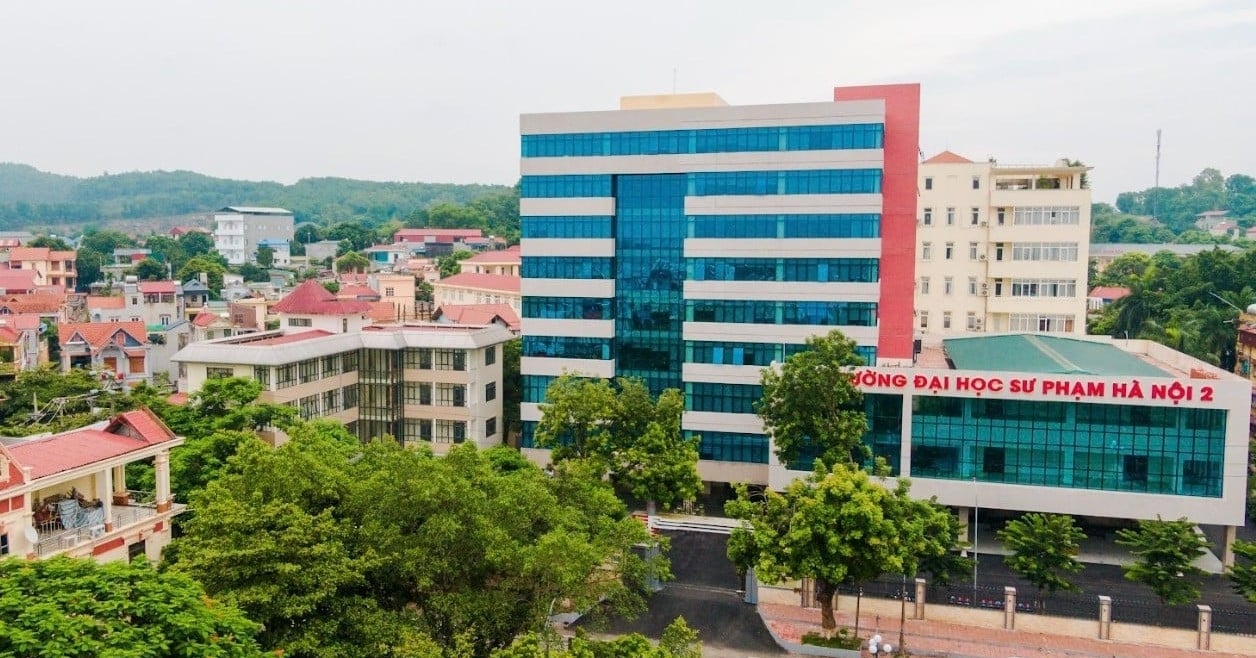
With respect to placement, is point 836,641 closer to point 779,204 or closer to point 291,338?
point 779,204

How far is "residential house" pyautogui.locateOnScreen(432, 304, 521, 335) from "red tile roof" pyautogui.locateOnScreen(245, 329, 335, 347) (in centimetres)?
1696

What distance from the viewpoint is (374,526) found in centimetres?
1777

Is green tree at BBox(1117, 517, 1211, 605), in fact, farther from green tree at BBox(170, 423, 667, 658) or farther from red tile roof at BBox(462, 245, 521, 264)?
red tile roof at BBox(462, 245, 521, 264)

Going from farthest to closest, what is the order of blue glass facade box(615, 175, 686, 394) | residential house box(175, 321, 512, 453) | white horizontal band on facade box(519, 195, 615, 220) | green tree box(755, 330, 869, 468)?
residential house box(175, 321, 512, 453), white horizontal band on facade box(519, 195, 615, 220), blue glass facade box(615, 175, 686, 394), green tree box(755, 330, 869, 468)

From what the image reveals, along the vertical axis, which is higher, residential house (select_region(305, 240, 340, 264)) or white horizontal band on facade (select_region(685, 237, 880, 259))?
residential house (select_region(305, 240, 340, 264))

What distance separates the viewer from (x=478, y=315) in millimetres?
57156

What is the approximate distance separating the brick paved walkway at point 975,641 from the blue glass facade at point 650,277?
14.5 m

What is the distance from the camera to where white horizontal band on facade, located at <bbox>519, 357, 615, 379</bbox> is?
3719 centimetres

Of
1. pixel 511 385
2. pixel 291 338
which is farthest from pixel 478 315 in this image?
pixel 291 338

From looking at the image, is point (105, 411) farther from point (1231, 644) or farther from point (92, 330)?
point (1231, 644)

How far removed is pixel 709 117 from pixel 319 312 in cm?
1861

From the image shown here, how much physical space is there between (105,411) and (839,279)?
88.9ft

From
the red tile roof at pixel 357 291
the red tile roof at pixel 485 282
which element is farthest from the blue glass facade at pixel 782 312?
the red tile roof at pixel 357 291

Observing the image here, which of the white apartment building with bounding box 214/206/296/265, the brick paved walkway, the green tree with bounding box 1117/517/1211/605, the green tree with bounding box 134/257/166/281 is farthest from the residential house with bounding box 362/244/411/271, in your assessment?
the green tree with bounding box 1117/517/1211/605
